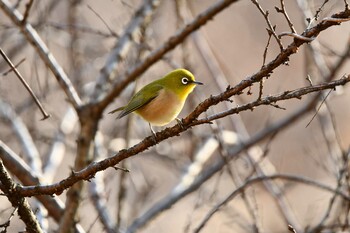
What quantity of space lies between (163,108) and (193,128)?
3247 mm

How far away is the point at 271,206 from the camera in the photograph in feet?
47.0

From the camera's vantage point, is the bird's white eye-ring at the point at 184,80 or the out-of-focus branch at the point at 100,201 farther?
the out-of-focus branch at the point at 100,201

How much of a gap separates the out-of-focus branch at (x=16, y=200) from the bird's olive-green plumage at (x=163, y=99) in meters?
1.51

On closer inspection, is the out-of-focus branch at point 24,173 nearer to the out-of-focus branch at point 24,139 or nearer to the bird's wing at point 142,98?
the out-of-focus branch at point 24,139

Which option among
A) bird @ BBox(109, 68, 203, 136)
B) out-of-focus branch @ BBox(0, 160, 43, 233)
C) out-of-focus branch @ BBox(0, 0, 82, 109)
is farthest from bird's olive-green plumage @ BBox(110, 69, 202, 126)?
out-of-focus branch @ BBox(0, 160, 43, 233)

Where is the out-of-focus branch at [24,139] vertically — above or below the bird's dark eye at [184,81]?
above

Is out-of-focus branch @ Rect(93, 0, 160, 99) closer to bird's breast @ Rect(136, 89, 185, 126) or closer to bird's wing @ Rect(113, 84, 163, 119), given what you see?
bird's wing @ Rect(113, 84, 163, 119)

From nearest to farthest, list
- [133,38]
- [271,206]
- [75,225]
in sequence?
1. [75,225]
2. [133,38]
3. [271,206]

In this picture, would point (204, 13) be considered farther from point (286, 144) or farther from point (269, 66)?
point (286, 144)

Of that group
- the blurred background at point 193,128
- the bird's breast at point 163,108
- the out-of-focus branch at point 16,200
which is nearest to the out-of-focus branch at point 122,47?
the blurred background at point 193,128

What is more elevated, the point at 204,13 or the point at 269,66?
the point at 204,13

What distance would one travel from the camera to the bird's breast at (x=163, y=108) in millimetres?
4660

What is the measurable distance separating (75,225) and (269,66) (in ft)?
8.19

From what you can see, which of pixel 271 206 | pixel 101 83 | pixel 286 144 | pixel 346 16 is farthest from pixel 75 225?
pixel 286 144
